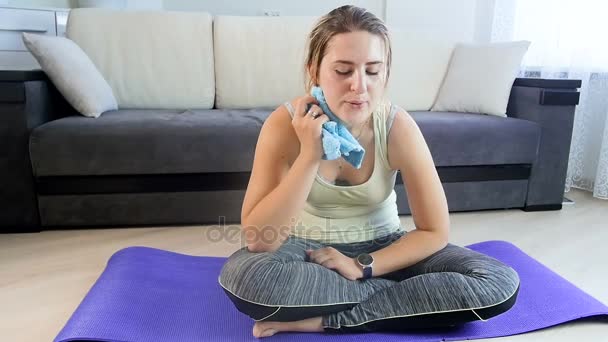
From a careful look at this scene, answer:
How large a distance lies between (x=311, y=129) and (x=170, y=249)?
3.26 ft

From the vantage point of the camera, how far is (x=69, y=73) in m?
2.14

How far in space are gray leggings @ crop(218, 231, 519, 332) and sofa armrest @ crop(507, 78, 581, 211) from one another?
4.20 ft

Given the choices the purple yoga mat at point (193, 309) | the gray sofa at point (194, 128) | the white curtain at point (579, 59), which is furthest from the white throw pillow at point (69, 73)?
the white curtain at point (579, 59)

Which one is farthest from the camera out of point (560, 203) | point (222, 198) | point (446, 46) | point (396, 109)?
point (446, 46)

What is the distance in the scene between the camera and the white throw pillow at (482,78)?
2465mm

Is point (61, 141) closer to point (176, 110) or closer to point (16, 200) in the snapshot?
point (16, 200)

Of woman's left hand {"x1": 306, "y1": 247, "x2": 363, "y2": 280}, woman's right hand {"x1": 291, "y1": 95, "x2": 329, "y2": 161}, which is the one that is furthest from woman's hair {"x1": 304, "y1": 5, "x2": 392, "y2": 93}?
woman's left hand {"x1": 306, "y1": 247, "x2": 363, "y2": 280}

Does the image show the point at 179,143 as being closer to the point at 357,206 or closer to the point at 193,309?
the point at 193,309

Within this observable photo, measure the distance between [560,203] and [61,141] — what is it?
2239mm

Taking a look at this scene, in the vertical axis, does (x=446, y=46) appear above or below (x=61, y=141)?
above

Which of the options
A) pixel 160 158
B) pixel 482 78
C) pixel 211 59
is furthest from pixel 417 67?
pixel 160 158

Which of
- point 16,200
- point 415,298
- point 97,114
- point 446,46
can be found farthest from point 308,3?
point 415,298

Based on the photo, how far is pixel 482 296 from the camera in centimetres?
112

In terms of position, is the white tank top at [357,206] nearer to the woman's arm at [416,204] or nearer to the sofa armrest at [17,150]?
the woman's arm at [416,204]
